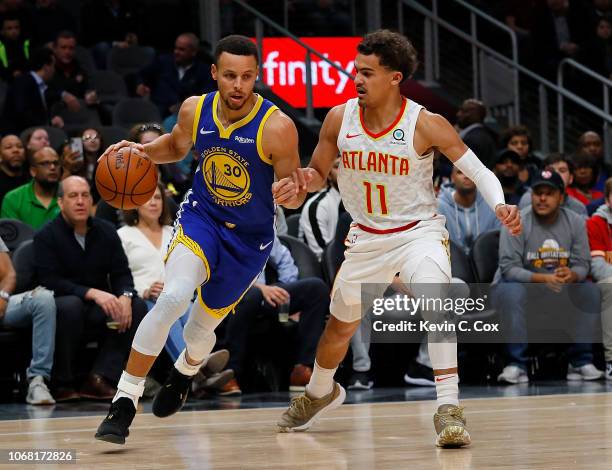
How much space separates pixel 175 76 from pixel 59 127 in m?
1.73

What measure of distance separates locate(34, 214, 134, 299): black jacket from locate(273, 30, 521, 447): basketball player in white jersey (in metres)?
2.70

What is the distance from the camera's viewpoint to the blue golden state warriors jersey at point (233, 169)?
5473 mm

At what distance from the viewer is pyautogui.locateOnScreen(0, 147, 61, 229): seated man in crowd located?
28.5 feet

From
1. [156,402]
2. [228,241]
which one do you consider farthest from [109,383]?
[228,241]

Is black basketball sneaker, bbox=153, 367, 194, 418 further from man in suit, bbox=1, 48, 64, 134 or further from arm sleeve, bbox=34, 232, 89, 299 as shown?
man in suit, bbox=1, 48, 64, 134

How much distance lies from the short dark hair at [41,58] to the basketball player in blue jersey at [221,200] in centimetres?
552

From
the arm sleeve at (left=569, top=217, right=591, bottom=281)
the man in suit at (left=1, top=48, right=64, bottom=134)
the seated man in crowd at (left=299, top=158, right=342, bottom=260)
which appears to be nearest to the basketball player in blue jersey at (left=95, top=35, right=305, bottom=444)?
the seated man in crowd at (left=299, top=158, right=342, bottom=260)

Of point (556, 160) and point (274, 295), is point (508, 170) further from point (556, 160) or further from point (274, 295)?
point (274, 295)

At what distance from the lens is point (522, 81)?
1329 centimetres

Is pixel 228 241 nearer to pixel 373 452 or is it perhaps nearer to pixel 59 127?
pixel 373 452

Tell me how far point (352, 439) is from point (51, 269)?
10.1ft

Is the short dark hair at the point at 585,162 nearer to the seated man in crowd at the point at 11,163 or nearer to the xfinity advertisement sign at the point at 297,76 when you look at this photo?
the xfinity advertisement sign at the point at 297,76

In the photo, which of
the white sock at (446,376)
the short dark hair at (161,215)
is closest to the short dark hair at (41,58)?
the short dark hair at (161,215)

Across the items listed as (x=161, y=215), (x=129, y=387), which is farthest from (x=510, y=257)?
(x=129, y=387)
